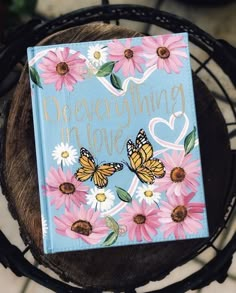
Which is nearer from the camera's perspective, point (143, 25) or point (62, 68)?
point (62, 68)

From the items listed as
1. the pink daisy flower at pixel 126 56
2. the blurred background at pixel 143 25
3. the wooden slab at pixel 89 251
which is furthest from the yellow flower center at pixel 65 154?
the blurred background at pixel 143 25

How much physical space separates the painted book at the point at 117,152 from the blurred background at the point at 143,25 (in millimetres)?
544

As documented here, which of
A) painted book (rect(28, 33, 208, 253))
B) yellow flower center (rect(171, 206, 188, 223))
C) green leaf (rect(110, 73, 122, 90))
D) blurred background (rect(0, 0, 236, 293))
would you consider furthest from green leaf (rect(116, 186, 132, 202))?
blurred background (rect(0, 0, 236, 293))

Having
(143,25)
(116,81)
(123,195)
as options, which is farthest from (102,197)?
(143,25)

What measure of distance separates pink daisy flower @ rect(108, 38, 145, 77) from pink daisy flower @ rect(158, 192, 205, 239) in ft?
0.99

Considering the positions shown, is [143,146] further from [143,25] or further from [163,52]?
[143,25]

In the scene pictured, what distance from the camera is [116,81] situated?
4.26ft

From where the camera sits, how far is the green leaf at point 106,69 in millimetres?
1303

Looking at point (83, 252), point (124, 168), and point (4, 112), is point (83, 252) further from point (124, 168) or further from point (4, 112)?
point (4, 112)

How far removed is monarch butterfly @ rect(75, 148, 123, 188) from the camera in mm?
1285

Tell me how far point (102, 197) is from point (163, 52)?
0.35 m

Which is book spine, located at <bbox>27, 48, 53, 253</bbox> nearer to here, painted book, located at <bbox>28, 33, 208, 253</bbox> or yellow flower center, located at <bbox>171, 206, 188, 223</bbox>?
painted book, located at <bbox>28, 33, 208, 253</bbox>

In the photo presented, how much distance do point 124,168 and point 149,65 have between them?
9.3 inches

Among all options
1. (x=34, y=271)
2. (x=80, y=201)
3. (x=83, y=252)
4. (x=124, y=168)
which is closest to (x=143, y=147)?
(x=124, y=168)
